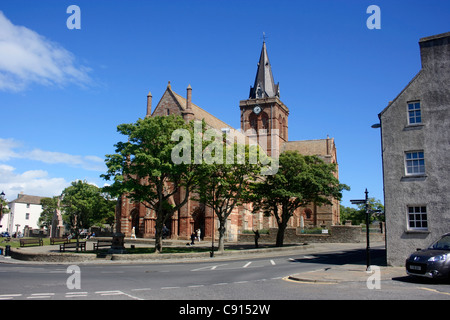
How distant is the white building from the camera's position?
94.2m

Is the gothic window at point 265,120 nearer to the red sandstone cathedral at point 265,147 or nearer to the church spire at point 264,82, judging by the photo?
the red sandstone cathedral at point 265,147

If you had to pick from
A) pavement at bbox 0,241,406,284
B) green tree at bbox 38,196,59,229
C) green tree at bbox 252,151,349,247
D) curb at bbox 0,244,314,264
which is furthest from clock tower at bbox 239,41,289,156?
green tree at bbox 38,196,59,229

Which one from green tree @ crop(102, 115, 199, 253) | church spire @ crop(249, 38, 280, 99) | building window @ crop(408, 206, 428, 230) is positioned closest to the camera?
building window @ crop(408, 206, 428, 230)

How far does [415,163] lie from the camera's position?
1950 centimetres

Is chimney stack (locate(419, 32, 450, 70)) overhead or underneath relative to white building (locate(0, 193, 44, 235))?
overhead

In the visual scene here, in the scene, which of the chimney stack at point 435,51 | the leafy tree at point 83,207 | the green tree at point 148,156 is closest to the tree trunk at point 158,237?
the green tree at point 148,156

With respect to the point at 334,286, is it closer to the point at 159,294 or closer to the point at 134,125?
the point at 159,294

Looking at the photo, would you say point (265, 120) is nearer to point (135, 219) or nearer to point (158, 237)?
point (135, 219)

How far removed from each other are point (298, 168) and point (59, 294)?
2852 cm

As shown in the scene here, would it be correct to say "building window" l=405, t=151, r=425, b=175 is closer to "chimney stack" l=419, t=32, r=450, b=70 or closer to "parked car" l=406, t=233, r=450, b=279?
"chimney stack" l=419, t=32, r=450, b=70

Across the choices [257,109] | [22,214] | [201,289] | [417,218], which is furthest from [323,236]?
[22,214]

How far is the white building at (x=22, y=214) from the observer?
3708 inches
